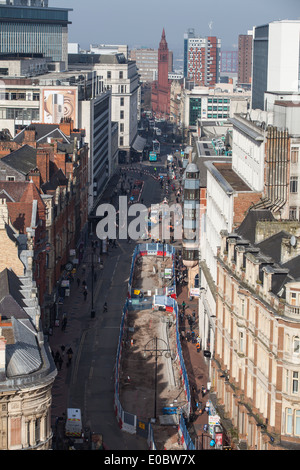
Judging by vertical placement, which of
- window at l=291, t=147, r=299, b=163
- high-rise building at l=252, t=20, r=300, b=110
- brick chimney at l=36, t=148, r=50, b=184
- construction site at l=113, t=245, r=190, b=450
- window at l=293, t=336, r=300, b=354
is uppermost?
high-rise building at l=252, t=20, r=300, b=110

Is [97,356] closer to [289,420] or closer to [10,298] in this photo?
[10,298]

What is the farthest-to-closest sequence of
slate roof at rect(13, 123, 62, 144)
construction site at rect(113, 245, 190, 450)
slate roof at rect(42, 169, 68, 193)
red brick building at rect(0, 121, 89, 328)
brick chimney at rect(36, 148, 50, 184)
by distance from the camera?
slate roof at rect(13, 123, 62, 144), brick chimney at rect(36, 148, 50, 184), slate roof at rect(42, 169, 68, 193), red brick building at rect(0, 121, 89, 328), construction site at rect(113, 245, 190, 450)

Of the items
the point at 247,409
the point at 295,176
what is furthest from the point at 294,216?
the point at 247,409

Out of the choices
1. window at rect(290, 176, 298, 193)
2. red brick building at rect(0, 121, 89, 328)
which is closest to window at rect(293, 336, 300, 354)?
window at rect(290, 176, 298, 193)

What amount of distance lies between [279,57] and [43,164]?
52.0m

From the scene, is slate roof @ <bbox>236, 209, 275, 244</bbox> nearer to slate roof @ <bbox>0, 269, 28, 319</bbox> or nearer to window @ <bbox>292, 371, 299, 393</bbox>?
slate roof @ <bbox>0, 269, 28, 319</bbox>

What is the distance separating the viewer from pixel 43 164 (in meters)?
115

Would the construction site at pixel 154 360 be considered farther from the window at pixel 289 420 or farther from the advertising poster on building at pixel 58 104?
the advertising poster on building at pixel 58 104

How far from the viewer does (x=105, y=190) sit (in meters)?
187

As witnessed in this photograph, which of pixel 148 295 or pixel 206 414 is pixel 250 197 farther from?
pixel 148 295

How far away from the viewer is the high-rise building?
482 feet

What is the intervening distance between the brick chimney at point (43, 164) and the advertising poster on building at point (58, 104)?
43.5 meters

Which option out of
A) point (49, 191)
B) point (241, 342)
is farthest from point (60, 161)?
point (241, 342)

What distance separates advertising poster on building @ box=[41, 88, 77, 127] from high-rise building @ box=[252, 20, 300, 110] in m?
30.3
